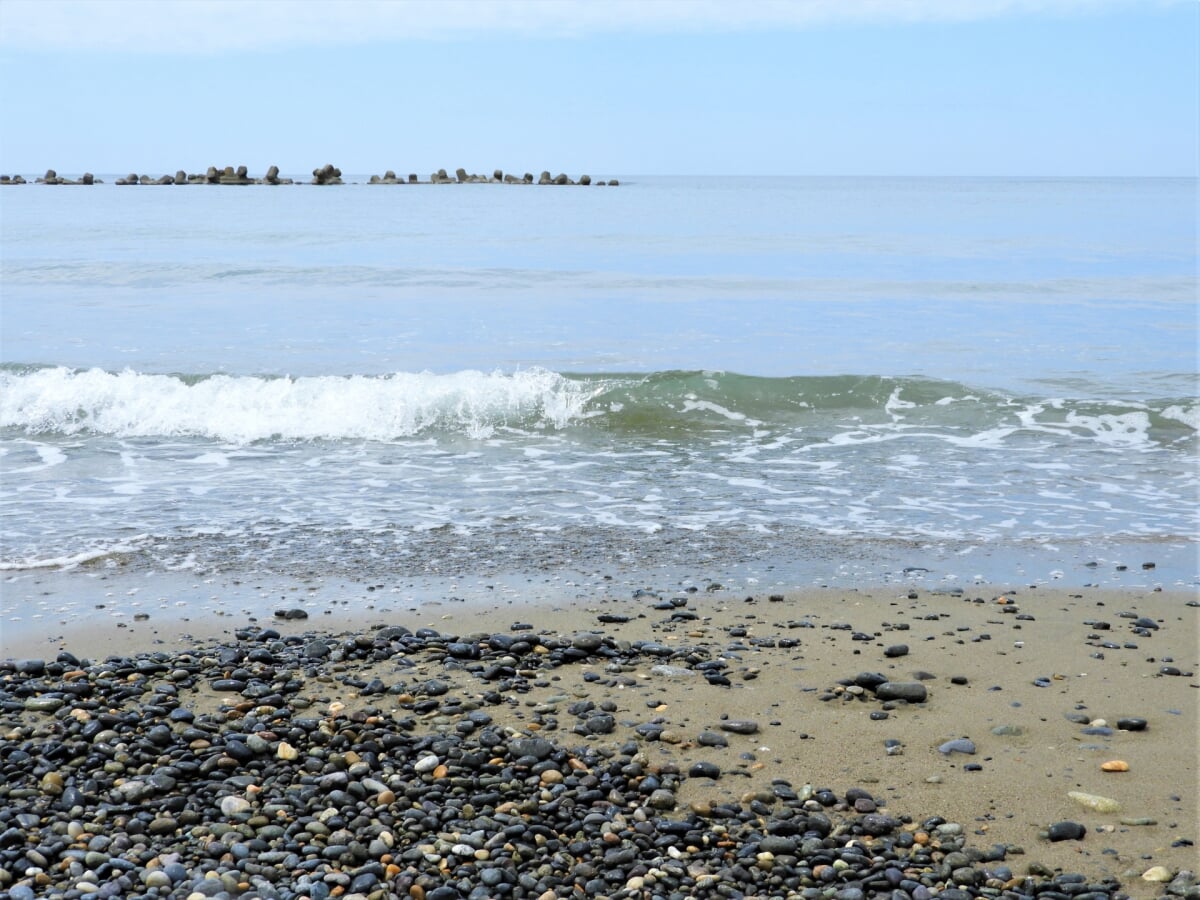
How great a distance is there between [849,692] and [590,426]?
7.86 m

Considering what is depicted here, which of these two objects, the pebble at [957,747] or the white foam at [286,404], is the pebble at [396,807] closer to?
the pebble at [957,747]

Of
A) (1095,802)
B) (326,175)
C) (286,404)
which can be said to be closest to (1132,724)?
(1095,802)

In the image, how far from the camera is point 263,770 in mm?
4211

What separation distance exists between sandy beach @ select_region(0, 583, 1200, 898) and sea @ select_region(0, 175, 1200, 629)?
1.81 ft

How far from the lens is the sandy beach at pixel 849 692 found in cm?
405

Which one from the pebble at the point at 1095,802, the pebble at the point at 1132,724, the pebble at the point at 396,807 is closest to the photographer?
the pebble at the point at 396,807

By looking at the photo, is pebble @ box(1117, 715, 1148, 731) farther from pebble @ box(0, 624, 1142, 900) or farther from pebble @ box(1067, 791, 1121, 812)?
pebble @ box(0, 624, 1142, 900)

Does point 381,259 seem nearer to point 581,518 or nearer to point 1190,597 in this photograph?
point 581,518

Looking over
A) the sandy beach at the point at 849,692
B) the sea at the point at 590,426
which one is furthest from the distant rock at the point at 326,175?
the sandy beach at the point at 849,692

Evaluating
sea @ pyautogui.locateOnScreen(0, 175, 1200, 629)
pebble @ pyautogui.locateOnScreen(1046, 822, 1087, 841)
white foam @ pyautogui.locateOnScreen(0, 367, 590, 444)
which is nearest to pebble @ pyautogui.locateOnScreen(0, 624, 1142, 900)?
pebble @ pyautogui.locateOnScreen(1046, 822, 1087, 841)

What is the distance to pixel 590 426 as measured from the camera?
41.6 feet

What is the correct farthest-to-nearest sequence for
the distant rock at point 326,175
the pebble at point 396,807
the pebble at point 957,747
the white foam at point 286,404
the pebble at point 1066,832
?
the distant rock at point 326,175
the white foam at point 286,404
the pebble at point 957,747
the pebble at point 1066,832
the pebble at point 396,807

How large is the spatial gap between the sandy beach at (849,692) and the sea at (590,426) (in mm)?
552

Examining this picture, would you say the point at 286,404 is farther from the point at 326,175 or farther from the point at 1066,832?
the point at 326,175
